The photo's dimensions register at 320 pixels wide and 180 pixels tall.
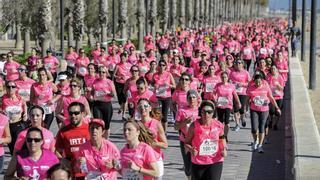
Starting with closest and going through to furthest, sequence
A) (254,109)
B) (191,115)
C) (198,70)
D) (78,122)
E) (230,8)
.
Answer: (78,122) → (191,115) → (254,109) → (198,70) → (230,8)

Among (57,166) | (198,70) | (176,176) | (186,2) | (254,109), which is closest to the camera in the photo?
(57,166)

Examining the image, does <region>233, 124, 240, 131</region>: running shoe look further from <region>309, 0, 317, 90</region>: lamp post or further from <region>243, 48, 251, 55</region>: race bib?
<region>243, 48, 251, 55</region>: race bib

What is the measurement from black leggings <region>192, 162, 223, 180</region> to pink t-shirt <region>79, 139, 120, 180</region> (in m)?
1.70

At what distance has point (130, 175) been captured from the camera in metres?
7.09

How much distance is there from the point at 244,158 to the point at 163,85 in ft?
9.41

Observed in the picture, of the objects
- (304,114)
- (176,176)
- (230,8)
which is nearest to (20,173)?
(176,176)

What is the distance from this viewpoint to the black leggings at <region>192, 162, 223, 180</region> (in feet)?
28.1

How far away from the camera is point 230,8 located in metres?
120

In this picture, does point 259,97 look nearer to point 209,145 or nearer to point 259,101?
point 259,101

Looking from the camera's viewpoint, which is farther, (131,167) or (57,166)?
(131,167)

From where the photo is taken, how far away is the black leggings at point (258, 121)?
1310cm

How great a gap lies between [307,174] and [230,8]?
11145 centimetres

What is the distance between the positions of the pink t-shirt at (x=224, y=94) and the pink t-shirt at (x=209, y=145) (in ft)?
16.8

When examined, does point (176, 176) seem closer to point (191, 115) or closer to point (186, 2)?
point (191, 115)
